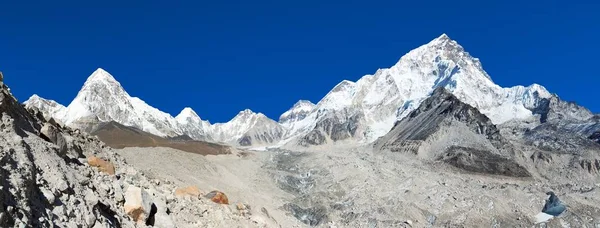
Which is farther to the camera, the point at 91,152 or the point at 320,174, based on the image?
the point at 320,174

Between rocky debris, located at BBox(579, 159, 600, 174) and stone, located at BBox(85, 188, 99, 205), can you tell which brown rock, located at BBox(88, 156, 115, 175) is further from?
rocky debris, located at BBox(579, 159, 600, 174)

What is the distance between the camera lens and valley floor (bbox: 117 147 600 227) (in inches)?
1972

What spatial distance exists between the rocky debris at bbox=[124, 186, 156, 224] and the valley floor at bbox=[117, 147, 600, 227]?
2278 centimetres

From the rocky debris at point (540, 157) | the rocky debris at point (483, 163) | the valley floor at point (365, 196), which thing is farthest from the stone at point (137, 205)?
the rocky debris at point (540, 157)

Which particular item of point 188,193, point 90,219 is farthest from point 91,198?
point 188,193

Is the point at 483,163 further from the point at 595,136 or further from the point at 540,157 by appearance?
the point at 595,136

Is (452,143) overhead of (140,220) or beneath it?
overhead

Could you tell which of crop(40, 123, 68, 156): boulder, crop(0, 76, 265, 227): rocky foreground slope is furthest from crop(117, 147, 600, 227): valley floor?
crop(40, 123, 68, 156): boulder

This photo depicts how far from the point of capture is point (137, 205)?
705 inches

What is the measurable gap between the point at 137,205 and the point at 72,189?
121 inches

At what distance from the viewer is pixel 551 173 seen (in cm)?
9762

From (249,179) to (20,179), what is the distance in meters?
56.5

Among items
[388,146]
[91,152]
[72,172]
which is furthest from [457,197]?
[388,146]

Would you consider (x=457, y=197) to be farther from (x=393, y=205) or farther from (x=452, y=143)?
(x=452, y=143)
